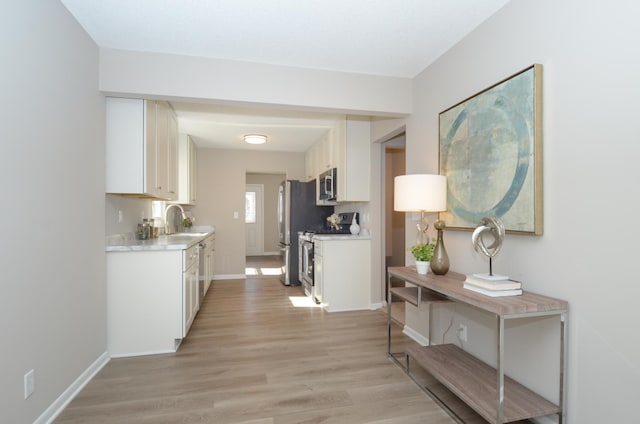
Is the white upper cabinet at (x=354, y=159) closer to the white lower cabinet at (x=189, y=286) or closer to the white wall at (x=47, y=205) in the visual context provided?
A: the white lower cabinet at (x=189, y=286)

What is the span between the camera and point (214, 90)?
9.04ft

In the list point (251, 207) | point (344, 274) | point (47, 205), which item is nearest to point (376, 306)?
point (344, 274)

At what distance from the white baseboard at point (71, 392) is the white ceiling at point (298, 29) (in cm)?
244

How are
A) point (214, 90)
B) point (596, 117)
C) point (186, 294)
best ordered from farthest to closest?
point (186, 294) → point (214, 90) → point (596, 117)

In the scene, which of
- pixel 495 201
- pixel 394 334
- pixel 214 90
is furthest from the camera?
pixel 394 334

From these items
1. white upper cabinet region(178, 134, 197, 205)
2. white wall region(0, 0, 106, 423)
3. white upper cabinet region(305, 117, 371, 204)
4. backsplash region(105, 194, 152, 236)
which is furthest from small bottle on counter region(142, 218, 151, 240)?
white upper cabinet region(305, 117, 371, 204)

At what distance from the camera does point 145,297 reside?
9.20 feet

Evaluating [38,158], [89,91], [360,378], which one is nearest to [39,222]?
[38,158]

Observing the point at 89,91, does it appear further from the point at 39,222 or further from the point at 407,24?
the point at 407,24

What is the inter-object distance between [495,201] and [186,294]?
261cm

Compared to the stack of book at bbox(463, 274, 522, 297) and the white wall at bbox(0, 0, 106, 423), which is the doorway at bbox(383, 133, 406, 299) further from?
the white wall at bbox(0, 0, 106, 423)

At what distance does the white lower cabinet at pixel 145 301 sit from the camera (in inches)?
108

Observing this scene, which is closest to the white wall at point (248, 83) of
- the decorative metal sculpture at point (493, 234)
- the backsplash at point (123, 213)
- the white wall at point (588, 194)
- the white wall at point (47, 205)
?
the white wall at point (47, 205)

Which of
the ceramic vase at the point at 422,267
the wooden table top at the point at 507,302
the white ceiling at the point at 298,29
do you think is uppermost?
the white ceiling at the point at 298,29
